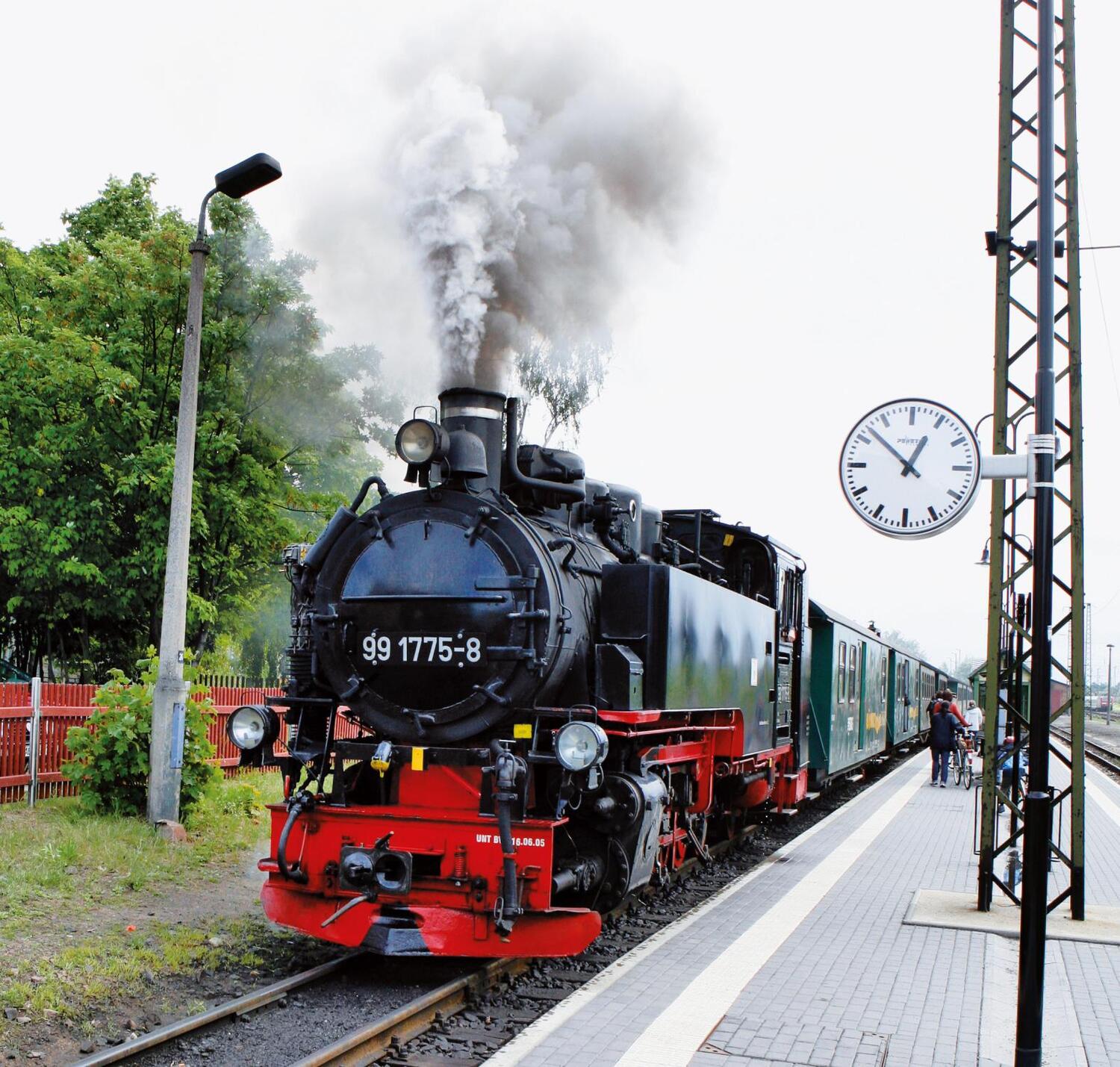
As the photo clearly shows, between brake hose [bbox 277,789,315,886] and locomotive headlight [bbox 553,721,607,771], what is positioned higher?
locomotive headlight [bbox 553,721,607,771]

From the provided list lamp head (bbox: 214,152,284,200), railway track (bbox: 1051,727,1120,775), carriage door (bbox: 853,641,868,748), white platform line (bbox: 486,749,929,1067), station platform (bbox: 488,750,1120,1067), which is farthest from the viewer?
railway track (bbox: 1051,727,1120,775)

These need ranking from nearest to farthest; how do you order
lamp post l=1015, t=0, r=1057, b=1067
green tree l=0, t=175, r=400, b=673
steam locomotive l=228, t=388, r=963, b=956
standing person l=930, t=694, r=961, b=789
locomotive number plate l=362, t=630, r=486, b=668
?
lamp post l=1015, t=0, r=1057, b=1067
steam locomotive l=228, t=388, r=963, b=956
locomotive number plate l=362, t=630, r=486, b=668
green tree l=0, t=175, r=400, b=673
standing person l=930, t=694, r=961, b=789

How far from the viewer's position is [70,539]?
13.8 metres

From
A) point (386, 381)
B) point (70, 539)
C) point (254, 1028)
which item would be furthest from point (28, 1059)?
point (386, 381)

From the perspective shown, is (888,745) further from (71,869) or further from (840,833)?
(71,869)

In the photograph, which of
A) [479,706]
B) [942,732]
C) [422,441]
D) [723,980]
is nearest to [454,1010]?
[723,980]

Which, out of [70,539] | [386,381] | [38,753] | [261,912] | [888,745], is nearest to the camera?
[261,912]

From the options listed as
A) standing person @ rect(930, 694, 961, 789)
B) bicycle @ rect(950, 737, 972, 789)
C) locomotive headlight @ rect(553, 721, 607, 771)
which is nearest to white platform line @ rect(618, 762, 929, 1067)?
locomotive headlight @ rect(553, 721, 607, 771)

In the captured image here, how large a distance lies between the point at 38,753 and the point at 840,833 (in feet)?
24.6

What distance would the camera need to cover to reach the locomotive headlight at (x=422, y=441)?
618 cm

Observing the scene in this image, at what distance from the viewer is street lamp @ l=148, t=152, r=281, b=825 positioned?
8.56 m

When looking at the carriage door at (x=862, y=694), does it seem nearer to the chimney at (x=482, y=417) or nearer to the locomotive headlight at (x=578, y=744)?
the chimney at (x=482, y=417)

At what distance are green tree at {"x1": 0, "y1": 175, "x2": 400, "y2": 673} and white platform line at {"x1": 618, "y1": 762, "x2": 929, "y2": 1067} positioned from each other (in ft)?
29.5

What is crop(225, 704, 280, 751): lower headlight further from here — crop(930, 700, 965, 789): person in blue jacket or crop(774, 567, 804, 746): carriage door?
crop(930, 700, 965, 789): person in blue jacket
